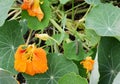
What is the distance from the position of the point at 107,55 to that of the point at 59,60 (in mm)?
208

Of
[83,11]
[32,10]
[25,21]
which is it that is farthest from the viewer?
[83,11]

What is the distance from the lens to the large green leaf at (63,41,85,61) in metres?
1.89

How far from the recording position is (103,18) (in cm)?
196

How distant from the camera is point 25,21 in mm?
2150

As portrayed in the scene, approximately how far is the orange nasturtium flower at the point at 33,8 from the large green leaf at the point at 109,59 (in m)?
0.32

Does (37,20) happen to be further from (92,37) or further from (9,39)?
(92,37)

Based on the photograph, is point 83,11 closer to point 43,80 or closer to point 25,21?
point 25,21

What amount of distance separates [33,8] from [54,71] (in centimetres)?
30

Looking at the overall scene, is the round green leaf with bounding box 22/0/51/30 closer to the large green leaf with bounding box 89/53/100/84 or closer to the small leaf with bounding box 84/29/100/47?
the small leaf with bounding box 84/29/100/47

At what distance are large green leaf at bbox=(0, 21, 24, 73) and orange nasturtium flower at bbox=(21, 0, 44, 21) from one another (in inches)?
3.6

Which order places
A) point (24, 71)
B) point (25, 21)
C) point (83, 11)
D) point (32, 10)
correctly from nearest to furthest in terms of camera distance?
point (24, 71) → point (32, 10) → point (25, 21) → point (83, 11)

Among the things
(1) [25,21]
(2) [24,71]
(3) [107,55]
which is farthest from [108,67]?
(1) [25,21]

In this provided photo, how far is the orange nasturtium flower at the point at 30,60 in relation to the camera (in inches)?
72.5

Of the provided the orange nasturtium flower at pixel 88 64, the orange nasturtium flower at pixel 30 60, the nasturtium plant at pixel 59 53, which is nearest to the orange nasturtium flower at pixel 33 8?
the nasturtium plant at pixel 59 53
